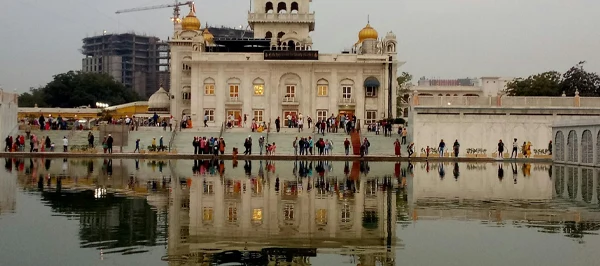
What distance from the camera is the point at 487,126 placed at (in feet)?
158

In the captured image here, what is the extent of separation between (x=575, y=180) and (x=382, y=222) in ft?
50.3

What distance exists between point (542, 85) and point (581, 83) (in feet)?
13.2

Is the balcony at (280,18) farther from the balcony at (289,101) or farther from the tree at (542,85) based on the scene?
the tree at (542,85)

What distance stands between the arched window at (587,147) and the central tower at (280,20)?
3323 centimetres

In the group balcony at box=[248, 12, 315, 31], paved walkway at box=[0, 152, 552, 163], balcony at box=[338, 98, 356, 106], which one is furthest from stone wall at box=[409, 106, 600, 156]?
balcony at box=[248, 12, 315, 31]

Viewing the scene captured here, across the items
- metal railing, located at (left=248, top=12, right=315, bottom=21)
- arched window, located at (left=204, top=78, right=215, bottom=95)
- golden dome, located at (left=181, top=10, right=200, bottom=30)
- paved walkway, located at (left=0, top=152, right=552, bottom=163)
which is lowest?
paved walkway, located at (left=0, top=152, right=552, bottom=163)

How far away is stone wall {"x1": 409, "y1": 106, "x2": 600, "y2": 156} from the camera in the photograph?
158 ft

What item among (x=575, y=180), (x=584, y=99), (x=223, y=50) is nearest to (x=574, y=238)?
(x=575, y=180)

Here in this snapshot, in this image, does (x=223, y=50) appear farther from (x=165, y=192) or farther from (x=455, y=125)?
(x=165, y=192)

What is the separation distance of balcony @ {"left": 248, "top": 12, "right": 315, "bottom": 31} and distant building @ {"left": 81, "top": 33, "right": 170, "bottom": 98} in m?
88.4

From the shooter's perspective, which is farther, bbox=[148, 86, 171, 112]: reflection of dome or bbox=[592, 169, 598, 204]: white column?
bbox=[148, 86, 171, 112]: reflection of dome

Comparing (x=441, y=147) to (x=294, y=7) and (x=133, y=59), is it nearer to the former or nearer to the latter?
(x=294, y=7)

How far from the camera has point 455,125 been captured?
48219 mm

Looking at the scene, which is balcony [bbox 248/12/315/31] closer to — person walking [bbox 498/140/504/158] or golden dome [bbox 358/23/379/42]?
golden dome [bbox 358/23/379/42]
